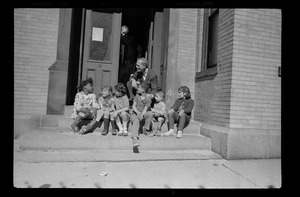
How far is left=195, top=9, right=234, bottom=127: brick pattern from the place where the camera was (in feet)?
13.5

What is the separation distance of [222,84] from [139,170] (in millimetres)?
2634

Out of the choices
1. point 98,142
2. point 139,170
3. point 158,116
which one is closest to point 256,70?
point 158,116

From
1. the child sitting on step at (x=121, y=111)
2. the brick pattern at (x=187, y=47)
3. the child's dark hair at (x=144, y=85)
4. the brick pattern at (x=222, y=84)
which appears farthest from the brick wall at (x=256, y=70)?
the child sitting on step at (x=121, y=111)

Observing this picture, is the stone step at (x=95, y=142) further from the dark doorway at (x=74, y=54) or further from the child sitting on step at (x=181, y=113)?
the dark doorway at (x=74, y=54)

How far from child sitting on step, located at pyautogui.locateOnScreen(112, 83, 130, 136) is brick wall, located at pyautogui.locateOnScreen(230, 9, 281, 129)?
2.26 meters

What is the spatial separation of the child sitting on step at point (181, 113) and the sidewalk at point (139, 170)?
0.67 meters

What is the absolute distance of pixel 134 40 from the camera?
8758 mm

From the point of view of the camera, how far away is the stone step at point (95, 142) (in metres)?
3.81

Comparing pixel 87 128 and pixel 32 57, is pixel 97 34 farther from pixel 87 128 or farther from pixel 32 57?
pixel 87 128
